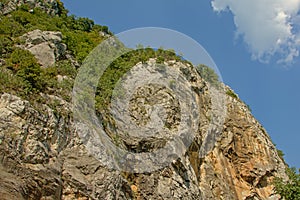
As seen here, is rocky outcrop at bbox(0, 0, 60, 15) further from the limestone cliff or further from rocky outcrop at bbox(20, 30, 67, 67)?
rocky outcrop at bbox(20, 30, 67, 67)

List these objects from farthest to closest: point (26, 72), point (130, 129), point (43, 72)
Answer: point (130, 129) < point (43, 72) < point (26, 72)

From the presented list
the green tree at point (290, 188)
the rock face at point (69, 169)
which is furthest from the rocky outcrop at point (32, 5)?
the green tree at point (290, 188)

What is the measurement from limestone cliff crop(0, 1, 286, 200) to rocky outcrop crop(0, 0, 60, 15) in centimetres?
11

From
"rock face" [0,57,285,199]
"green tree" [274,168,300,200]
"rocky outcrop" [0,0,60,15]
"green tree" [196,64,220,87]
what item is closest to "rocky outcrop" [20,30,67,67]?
"rock face" [0,57,285,199]

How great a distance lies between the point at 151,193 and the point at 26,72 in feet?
20.2

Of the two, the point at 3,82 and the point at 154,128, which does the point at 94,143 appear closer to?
the point at 3,82

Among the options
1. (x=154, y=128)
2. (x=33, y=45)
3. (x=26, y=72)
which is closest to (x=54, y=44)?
(x=33, y=45)

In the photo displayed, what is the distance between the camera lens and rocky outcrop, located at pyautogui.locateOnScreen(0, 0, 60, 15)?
2178cm

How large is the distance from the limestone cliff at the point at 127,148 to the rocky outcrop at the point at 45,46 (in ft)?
0.13

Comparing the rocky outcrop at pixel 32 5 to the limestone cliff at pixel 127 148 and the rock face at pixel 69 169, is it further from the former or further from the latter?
the rock face at pixel 69 169

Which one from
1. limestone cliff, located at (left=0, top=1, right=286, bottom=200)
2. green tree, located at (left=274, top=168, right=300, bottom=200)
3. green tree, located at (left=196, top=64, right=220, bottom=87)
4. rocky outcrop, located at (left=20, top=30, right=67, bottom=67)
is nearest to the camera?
limestone cliff, located at (left=0, top=1, right=286, bottom=200)

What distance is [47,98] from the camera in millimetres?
13172

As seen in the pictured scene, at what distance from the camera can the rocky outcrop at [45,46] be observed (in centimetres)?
1649

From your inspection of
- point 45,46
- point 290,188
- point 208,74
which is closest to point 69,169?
point 45,46
